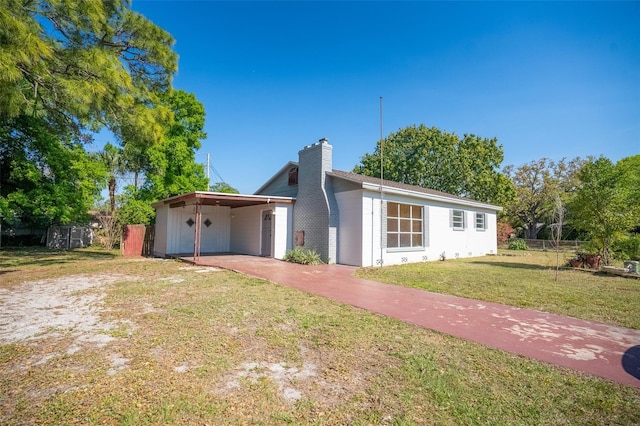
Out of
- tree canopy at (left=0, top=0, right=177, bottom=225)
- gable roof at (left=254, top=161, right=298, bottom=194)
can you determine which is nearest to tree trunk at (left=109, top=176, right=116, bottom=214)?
tree canopy at (left=0, top=0, right=177, bottom=225)

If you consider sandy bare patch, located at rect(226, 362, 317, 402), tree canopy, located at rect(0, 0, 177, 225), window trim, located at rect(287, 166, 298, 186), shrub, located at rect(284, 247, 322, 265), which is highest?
tree canopy, located at rect(0, 0, 177, 225)

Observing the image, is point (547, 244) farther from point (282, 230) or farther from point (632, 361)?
point (632, 361)

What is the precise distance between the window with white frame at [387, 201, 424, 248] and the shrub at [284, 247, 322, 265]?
3.06 m

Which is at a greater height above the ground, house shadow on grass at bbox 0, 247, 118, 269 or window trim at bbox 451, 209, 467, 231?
window trim at bbox 451, 209, 467, 231

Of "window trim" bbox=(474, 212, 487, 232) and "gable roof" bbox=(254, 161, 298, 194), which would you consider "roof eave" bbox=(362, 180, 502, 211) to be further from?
"gable roof" bbox=(254, 161, 298, 194)

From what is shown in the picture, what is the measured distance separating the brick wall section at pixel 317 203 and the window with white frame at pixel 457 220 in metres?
7.46

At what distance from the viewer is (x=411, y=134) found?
31.7 metres

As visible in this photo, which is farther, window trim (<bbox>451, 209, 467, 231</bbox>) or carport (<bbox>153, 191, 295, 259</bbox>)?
window trim (<bbox>451, 209, 467, 231</bbox>)

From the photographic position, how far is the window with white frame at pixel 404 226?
12797 mm

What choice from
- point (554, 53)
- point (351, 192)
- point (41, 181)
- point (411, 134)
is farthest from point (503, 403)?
point (411, 134)

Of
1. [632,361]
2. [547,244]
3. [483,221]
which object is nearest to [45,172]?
[632,361]

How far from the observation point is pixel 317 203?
41.1 feet

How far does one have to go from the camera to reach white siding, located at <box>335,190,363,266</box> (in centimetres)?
1152

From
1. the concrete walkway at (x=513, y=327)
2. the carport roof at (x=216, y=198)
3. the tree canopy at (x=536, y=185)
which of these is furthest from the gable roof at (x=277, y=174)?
the tree canopy at (x=536, y=185)
